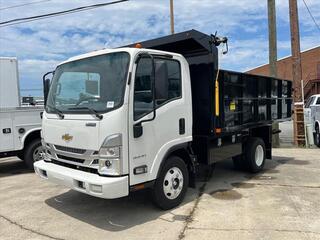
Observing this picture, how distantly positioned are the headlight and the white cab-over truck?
0.01 m

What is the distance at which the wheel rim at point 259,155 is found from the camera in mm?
9277

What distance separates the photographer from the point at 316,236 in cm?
517

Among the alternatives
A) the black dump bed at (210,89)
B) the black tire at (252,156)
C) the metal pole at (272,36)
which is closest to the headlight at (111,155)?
the black dump bed at (210,89)


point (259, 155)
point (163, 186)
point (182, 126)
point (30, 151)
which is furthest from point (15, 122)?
point (259, 155)

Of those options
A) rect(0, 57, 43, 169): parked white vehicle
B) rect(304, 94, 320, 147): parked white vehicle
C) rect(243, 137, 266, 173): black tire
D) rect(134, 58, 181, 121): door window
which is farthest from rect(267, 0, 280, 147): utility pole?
rect(134, 58, 181, 121): door window

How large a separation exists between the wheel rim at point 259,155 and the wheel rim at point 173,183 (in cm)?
333

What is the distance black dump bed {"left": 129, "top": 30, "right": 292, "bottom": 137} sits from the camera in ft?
23.1

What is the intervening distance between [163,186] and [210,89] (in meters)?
2.01

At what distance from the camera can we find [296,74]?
15.1 m

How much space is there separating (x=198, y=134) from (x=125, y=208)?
194cm

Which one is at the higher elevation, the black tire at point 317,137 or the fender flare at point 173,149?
the fender flare at point 173,149

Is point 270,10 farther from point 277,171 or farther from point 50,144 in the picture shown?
point 50,144

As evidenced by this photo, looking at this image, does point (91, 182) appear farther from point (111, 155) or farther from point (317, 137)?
point (317, 137)

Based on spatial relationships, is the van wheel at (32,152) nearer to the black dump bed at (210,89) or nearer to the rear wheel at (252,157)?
the black dump bed at (210,89)
